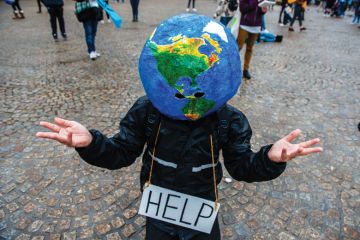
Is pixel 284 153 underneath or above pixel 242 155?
above

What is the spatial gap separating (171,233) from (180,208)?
0.19m

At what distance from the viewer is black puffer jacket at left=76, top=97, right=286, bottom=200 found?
5.22 feet

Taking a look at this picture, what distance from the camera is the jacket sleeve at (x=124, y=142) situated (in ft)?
5.29

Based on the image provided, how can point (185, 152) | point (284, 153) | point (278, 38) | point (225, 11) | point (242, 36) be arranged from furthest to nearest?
1. point (278, 38)
2. point (225, 11)
3. point (242, 36)
4. point (185, 152)
5. point (284, 153)

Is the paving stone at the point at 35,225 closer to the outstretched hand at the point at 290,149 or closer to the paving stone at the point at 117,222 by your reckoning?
the paving stone at the point at 117,222

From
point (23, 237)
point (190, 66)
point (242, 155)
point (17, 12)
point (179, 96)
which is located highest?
point (190, 66)

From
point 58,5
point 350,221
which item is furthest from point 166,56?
point 58,5

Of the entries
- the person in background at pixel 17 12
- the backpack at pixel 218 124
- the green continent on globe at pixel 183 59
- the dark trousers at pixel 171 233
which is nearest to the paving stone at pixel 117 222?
the dark trousers at pixel 171 233

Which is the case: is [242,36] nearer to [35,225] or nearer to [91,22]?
[91,22]

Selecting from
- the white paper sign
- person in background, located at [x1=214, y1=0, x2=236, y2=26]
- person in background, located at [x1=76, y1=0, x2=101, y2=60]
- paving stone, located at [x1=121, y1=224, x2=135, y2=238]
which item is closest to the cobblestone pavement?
paving stone, located at [x1=121, y1=224, x2=135, y2=238]

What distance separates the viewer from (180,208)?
169cm

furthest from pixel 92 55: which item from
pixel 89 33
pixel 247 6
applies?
pixel 247 6

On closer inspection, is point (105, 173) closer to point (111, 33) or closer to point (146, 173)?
point (146, 173)

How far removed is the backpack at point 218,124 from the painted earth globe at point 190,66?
23 centimetres
